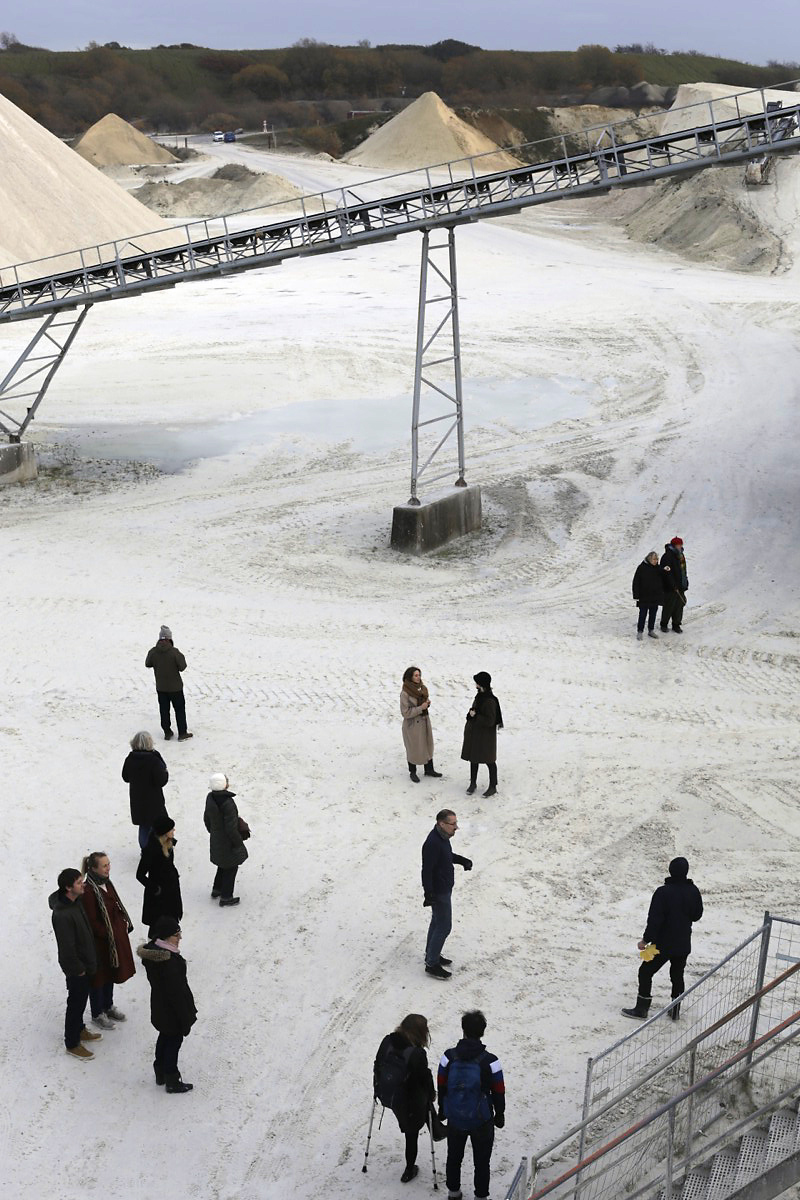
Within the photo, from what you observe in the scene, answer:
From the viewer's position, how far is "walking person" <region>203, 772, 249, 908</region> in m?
10.3

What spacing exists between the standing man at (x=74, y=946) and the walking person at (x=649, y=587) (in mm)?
9593

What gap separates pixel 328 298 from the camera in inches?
1596

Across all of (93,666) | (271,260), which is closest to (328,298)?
(271,260)

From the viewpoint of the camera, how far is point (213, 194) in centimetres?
6469

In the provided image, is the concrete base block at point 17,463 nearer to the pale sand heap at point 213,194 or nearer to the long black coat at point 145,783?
the long black coat at point 145,783

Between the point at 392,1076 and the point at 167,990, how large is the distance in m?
1.64

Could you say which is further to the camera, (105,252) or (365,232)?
(105,252)

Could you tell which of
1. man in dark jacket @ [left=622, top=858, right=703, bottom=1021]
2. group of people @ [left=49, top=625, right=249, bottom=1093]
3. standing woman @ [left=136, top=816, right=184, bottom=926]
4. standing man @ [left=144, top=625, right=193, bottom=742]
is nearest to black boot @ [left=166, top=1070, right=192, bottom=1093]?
group of people @ [left=49, top=625, right=249, bottom=1093]

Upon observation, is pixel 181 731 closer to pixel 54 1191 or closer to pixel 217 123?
pixel 54 1191

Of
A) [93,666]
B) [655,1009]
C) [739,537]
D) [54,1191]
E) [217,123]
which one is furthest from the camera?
[217,123]

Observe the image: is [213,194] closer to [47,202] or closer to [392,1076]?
[47,202]

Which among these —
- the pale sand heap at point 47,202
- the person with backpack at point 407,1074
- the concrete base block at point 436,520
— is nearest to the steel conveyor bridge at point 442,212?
the concrete base block at point 436,520

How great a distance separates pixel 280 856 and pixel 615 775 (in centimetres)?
366

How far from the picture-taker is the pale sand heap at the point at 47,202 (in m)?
40.8
